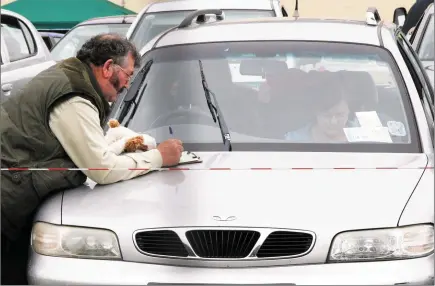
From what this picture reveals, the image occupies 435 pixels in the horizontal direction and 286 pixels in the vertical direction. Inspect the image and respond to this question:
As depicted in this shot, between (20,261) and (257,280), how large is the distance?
4.36 ft

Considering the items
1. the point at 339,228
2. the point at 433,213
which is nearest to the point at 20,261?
the point at 339,228

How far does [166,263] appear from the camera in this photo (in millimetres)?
4027

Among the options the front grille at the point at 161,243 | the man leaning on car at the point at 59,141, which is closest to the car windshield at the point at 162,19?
the man leaning on car at the point at 59,141

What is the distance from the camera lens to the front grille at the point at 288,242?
394 cm

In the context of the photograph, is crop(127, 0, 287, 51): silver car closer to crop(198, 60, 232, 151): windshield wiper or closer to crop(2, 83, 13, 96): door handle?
Answer: crop(2, 83, 13, 96): door handle

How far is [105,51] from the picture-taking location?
14.9 feet

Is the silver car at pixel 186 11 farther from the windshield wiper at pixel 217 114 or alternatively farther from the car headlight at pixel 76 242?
the car headlight at pixel 76 242

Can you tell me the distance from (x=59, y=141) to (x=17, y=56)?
5.09m

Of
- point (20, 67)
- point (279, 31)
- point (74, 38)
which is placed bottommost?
point (74, 38)

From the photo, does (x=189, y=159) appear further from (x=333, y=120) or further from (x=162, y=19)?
(x=162, y=19)

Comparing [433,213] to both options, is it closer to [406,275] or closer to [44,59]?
[406,275]

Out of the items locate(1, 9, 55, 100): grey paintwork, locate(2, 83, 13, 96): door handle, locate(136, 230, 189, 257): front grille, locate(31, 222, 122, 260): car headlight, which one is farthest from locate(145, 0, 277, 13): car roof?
locate(136, 230, 189, 257): front grille

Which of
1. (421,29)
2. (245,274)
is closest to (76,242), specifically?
(245,274)

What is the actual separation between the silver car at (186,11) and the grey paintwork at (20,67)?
1.79 meters
